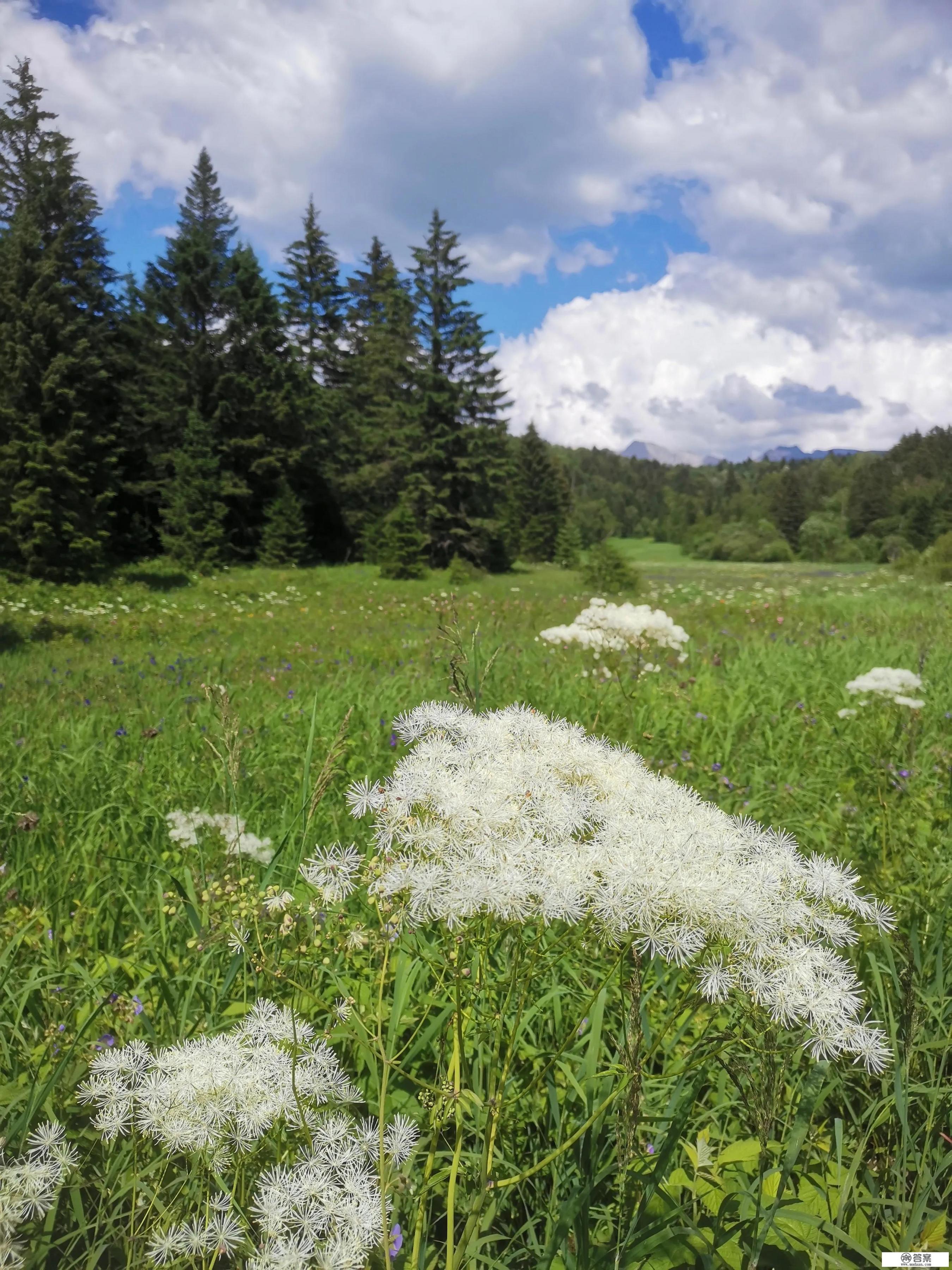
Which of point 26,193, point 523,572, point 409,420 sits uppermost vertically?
point 26,193

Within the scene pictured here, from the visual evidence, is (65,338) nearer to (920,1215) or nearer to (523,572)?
(523,572)

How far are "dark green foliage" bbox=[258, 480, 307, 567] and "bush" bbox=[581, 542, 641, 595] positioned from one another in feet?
→ 40.3

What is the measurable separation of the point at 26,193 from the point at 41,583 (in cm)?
1268

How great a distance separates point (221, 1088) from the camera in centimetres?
116

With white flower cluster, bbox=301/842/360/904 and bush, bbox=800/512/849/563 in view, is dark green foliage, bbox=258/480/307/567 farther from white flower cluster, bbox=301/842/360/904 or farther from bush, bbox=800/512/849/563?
bush, bbox=800/512/849/563

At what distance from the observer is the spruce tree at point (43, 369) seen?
65.3 ft

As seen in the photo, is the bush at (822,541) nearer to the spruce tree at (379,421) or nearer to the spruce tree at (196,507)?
the spruce tree at (379,421)

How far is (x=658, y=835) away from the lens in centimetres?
127

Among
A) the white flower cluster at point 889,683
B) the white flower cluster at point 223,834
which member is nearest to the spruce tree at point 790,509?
the white flower cluster at point 889,683

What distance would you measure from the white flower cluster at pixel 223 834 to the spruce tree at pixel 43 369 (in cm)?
2013

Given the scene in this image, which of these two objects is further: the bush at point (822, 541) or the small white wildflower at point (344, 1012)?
the bush at point (822, 541)

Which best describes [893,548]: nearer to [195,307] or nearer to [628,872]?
[195,307]

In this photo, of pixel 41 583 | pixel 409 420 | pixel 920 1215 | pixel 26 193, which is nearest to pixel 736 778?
pixel 920 1215

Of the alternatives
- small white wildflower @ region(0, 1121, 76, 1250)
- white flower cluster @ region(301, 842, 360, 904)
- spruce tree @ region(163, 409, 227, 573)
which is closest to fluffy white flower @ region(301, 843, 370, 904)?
white flower cluster @ region(301, 842, 360, 904)
